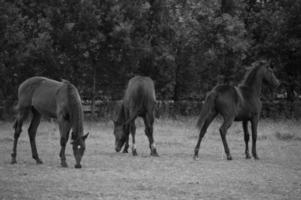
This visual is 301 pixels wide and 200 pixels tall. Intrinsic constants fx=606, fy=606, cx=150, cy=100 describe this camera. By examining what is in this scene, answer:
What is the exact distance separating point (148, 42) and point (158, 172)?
21.0m

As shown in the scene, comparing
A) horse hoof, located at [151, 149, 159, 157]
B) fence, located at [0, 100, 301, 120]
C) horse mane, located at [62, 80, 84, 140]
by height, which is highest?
horse mane, located at [62, 80, 84, 140]

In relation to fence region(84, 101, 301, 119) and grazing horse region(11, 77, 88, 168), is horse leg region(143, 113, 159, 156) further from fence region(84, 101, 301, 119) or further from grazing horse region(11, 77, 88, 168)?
fence region(84, 101, 301, 119)

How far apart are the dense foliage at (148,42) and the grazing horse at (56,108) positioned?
14324mm

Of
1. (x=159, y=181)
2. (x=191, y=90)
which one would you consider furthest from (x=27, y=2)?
(x=159, y=181)

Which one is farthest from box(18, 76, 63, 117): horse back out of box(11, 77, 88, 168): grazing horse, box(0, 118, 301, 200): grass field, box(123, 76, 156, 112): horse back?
box(123, 76, 156, 112): horse back

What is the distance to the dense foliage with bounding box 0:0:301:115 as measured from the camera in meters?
30.1

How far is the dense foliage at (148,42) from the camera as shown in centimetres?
3006

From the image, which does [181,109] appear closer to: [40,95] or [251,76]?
[251,76]

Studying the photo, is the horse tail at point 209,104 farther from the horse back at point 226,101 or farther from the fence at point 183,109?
the fence at point 183,109

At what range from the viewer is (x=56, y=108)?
14.4 m

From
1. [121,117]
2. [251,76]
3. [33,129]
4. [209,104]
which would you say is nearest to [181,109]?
[121,117]

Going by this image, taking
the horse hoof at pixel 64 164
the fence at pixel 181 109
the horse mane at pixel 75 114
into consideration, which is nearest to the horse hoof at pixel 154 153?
the horse mane at pixel 75 114

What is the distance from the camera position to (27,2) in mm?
32062

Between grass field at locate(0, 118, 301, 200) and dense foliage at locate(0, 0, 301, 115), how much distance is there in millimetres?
9088
